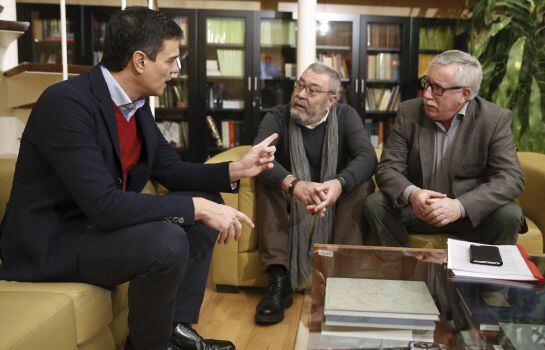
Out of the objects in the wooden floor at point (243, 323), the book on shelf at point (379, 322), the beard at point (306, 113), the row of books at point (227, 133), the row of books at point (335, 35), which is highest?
the row of books at point (335, 35)

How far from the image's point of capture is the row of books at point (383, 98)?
486 centimetres

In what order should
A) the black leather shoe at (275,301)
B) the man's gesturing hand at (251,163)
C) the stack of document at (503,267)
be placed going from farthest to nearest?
the black leather shoe at (275,301)
the man's gesturing hand at (251,163)
the stack of document at (503,267)

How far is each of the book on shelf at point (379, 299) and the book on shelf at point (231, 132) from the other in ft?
10.8

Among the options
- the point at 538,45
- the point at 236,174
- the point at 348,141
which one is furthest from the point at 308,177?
the point at 538,45

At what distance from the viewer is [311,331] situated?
51.7 inches

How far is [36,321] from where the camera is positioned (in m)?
1.22

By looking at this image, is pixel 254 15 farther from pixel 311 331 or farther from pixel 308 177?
pixel 311 331

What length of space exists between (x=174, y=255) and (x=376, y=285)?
52 centimetres

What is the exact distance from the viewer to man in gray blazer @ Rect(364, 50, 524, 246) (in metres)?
2.10

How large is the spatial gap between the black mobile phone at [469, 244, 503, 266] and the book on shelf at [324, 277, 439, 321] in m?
0.18

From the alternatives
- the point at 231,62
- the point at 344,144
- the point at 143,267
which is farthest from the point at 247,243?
the point at 231,62

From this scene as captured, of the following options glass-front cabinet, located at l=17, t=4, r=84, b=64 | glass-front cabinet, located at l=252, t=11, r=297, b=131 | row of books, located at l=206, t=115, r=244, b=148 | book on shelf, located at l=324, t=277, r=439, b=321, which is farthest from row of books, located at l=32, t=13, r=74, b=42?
book on shelf, located at l=324, t=277, r=439, b=321

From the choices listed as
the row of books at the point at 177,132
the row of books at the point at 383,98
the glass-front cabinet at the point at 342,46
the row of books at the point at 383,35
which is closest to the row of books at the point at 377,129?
the row of books at the point at 383,98

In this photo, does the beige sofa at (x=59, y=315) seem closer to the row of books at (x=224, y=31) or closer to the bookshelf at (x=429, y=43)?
the row of books at (x=224, y=31)
